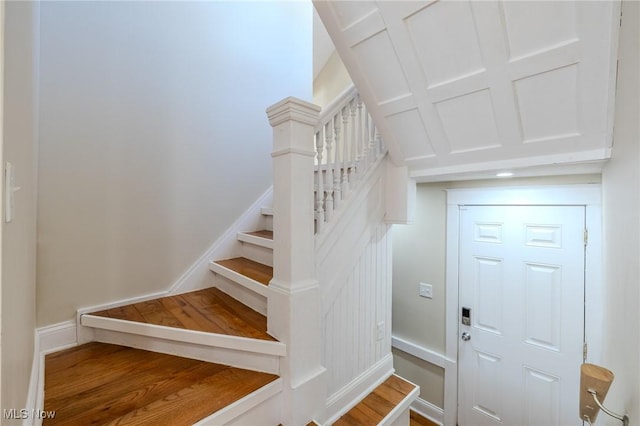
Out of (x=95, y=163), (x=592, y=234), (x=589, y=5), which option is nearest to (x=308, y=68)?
(x=95, y=163)

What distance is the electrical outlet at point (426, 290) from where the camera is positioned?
8.18 ft

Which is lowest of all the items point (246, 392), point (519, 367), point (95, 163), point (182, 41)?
point (519, 367)

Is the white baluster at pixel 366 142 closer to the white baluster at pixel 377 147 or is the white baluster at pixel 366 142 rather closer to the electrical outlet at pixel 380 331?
the white baluster at pixel 377 147

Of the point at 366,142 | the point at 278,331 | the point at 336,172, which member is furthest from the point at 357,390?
the point at 366,142

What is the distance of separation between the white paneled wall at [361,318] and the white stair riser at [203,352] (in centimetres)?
35

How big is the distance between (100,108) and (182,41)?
0.75 meters

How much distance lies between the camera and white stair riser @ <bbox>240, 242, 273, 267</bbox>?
184 cm

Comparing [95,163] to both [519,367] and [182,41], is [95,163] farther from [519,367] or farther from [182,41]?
[519,367]

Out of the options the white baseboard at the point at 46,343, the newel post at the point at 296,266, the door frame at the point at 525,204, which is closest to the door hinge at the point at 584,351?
the door frame at the point at 525,204

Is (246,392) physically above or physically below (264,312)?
below

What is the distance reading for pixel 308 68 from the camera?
2.71m

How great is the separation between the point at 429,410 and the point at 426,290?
1.11 meters

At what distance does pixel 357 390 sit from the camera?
65.4 inches

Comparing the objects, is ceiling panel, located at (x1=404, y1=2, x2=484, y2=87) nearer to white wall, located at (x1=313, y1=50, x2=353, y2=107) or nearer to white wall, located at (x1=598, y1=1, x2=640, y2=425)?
white wall, located at (x1=598, y1=1, x2=640, y2=425)
